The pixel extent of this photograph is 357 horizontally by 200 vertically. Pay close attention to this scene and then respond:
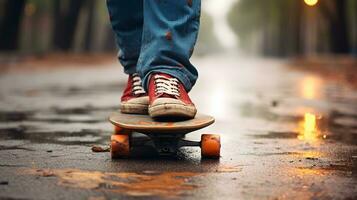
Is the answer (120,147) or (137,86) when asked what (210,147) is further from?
(137,86)

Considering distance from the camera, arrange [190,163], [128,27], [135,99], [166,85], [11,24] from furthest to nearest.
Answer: [11,24], [128,27], [135,99], [166,85], [190,163]

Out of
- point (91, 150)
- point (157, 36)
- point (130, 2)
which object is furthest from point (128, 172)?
point (130, 2)

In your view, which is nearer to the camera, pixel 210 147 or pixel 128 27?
pixel 210 147

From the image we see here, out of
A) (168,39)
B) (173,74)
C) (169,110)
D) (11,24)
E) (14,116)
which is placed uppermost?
(11,24)

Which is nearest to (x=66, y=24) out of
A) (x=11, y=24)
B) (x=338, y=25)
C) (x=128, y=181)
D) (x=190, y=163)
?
(x=11, y=24)

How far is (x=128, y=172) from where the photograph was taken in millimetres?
2125

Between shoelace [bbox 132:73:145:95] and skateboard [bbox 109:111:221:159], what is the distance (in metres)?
0.38

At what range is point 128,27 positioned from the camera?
122 inches

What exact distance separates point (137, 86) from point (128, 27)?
344mm

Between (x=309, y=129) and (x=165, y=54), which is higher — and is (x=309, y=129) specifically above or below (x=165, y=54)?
below

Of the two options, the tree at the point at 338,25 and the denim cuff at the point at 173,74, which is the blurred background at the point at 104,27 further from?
the denim cuff at the point at 173,74

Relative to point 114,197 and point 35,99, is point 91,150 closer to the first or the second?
point 114,197

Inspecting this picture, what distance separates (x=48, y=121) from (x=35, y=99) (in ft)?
7.11

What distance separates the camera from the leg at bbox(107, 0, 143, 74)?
3.04m
